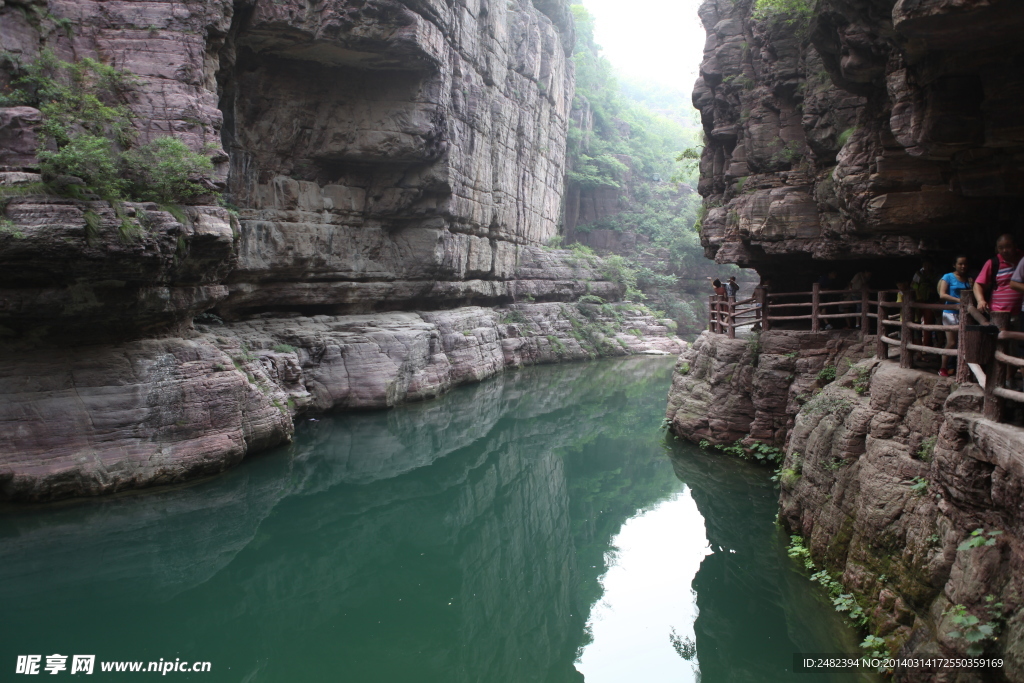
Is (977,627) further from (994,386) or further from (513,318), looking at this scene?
(513,318)

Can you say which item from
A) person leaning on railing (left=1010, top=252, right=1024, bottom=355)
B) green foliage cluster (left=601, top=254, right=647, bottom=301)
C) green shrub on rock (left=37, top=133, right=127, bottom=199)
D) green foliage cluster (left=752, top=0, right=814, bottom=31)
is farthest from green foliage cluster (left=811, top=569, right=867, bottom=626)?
green foliage cluster (left=601, top=254, right=647, bottom=301)

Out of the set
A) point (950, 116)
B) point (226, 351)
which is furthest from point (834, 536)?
point (226, 351)

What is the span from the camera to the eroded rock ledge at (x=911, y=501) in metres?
4.09

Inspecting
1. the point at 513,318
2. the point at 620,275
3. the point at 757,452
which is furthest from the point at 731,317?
the point at 620,275

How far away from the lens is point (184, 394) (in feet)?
35.2

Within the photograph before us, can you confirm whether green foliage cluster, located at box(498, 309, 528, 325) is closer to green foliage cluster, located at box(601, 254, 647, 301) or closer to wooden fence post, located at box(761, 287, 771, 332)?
green foliage cluster, located at box(601, 254, 647, 301)

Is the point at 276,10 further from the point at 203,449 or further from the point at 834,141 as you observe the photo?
the point at 834,141

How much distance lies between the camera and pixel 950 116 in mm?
5516

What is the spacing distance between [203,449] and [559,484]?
6249mm

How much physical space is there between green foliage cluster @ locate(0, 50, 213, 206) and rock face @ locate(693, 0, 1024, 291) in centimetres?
951

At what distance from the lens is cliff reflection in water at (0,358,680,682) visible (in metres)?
6.44

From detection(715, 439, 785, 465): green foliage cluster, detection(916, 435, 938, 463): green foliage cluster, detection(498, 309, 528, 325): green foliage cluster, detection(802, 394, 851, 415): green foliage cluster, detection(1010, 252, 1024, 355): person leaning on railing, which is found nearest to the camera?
detection(1010, 252, 1024, 355): person leaning on railing

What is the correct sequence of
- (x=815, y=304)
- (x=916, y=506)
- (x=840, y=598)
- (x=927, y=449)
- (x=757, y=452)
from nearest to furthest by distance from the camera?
(x=916, y=506) < (x=927, y=449) < (x=840, y=598) < (x=815, y=304) < (x=757, y=452)

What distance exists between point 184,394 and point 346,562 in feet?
14.4
